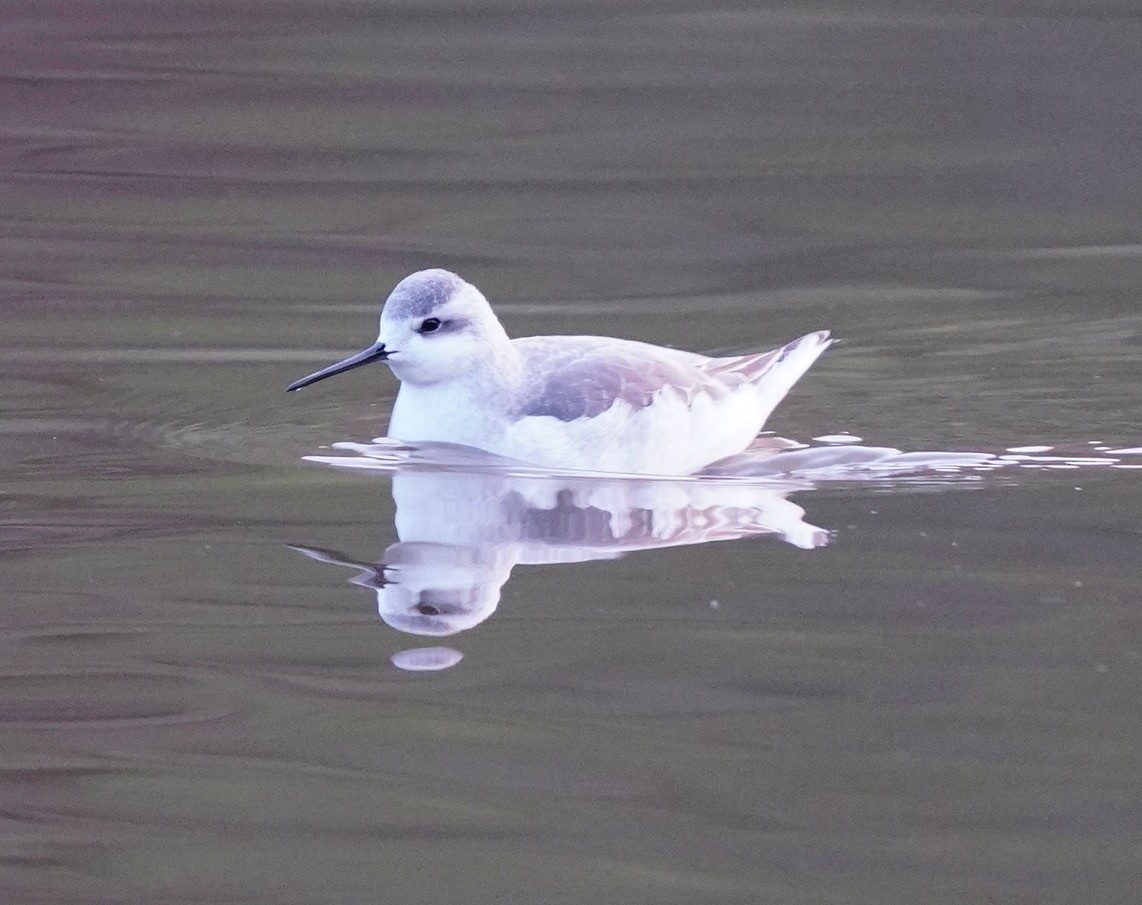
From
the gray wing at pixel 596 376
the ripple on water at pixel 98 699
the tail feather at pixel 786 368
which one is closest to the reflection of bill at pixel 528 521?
the gray wing at pixel 596 376

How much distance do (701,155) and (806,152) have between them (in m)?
0.57

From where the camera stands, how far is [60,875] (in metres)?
3.42

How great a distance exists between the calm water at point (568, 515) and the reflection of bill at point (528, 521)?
0.06 feet

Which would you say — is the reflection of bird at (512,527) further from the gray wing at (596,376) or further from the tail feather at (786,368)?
the tail feather at (786,368)

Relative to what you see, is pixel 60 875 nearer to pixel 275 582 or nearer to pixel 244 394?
pixel 275 582

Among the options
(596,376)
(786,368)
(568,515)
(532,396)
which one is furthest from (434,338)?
(786,368)

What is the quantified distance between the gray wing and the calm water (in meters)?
0.33

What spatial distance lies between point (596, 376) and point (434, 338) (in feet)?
1.64

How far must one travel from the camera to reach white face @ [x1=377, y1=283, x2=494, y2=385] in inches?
242

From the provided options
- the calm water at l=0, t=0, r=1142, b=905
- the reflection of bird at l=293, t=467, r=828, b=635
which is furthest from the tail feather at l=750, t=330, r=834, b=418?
the reflection of bird at l=293, t=467, r=828, b=635

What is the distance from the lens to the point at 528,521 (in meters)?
5.39

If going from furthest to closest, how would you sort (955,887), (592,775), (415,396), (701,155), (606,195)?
(701,155), (606,195), (415,396), (592,775), (955,887)

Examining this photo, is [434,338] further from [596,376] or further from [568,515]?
[568,515]

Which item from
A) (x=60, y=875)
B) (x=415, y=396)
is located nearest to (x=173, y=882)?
(x=60, y=875)
